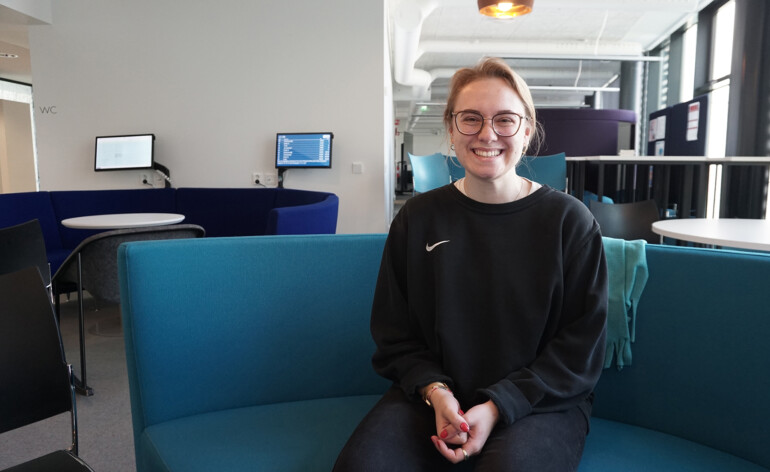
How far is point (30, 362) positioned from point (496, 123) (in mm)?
1158

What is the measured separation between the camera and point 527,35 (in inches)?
367

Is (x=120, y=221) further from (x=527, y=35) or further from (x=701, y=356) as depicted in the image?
(x=527, y=35)

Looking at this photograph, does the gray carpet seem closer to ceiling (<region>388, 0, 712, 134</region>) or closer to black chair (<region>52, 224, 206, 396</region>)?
black chair (<region>52, 224, 206, 396</region>)

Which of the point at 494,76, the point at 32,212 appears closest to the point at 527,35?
the point at 32,212

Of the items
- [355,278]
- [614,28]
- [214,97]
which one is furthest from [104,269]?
[614,28]

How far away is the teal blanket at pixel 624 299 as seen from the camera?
4.23 ft

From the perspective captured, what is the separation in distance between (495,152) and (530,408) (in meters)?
0.57

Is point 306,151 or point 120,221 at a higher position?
point 306,151

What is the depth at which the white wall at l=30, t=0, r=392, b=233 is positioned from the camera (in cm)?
508

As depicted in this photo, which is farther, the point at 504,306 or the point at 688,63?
the point at 688,63

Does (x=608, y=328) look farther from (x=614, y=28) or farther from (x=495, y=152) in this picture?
(x=614, y=28)

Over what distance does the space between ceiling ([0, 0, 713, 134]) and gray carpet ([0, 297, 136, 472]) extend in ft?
12.7

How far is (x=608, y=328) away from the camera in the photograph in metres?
1.30

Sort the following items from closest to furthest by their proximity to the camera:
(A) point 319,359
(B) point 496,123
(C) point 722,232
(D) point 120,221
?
(B) point 496,123
(A) point 319,359
(C) point 722,232
(D) point 120,221
